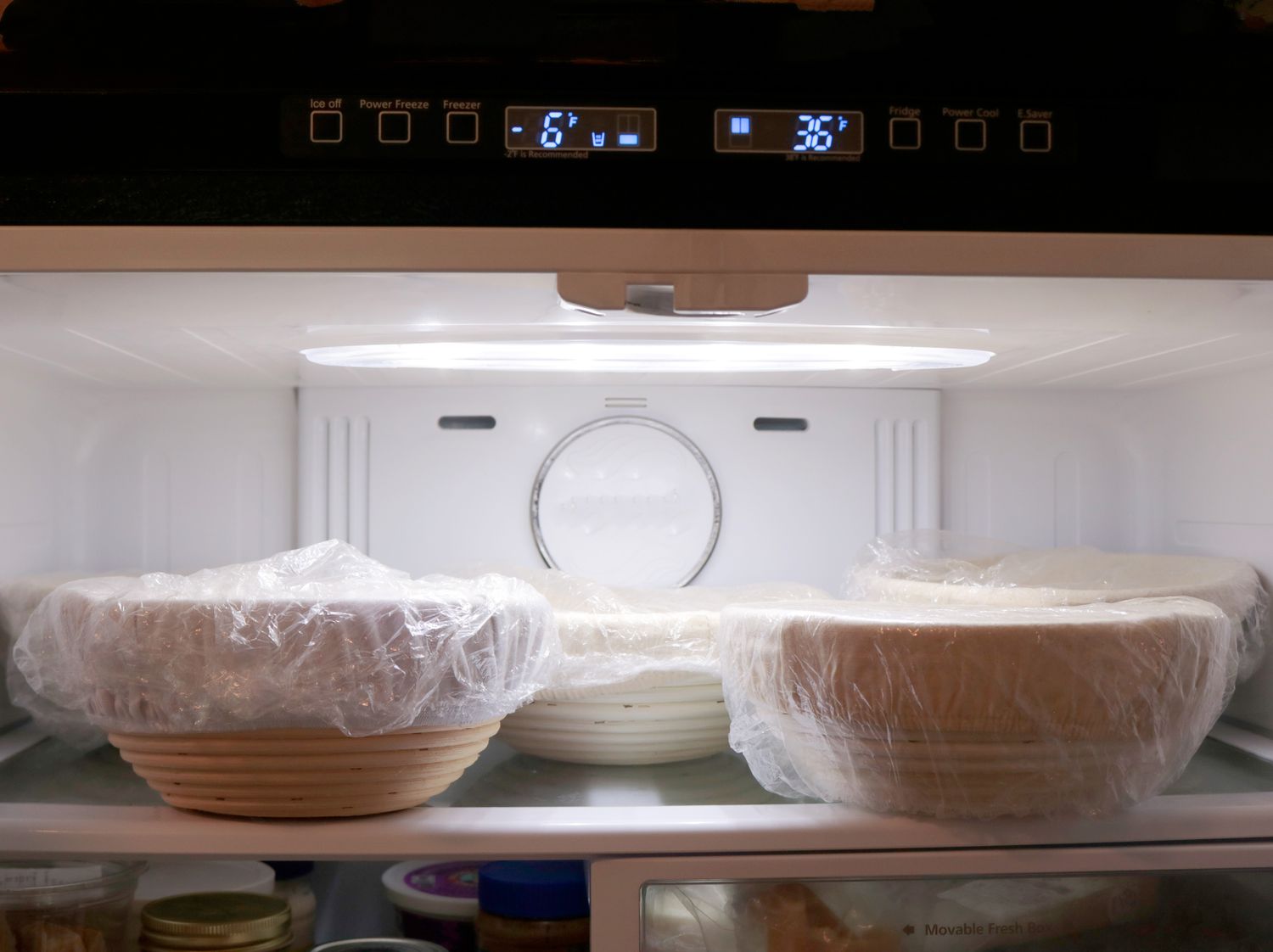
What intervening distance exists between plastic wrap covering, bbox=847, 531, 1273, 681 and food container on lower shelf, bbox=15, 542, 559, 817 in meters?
0.34

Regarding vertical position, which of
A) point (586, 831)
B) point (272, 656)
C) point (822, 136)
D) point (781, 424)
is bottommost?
point (586, 831)

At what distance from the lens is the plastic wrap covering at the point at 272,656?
57 cm

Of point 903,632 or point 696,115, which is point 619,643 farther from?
point 696,115

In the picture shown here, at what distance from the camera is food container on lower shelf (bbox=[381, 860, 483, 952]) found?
2.37 feet

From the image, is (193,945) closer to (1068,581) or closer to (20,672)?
(20,672)

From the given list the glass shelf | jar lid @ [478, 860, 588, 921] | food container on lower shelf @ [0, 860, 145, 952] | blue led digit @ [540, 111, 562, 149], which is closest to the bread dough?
the glass shelf

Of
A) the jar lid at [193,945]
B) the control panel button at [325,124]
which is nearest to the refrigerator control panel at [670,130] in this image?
the control panel button at [325,124]

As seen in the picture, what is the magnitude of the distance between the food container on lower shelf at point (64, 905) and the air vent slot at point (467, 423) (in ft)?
1.56

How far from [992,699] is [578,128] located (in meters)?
0.37

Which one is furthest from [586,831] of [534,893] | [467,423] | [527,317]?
[467,423]

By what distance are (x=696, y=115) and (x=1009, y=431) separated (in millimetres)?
602

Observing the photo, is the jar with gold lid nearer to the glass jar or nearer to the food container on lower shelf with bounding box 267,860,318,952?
the food container on lower shelf with bounding box 267,860,318,952

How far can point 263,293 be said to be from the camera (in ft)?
1.95

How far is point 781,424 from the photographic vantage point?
1.04 meters
